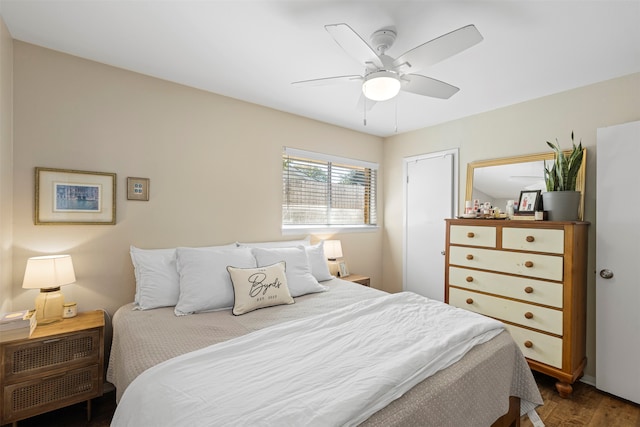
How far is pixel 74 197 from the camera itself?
85.9 inches

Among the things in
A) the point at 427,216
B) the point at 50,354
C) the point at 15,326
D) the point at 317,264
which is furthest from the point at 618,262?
the point at 15,326

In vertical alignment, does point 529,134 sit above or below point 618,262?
above

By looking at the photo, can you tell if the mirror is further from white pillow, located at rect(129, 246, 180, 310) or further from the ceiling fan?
white pillow, located at rect(129, 246, 180, 310)

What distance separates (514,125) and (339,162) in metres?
1.90

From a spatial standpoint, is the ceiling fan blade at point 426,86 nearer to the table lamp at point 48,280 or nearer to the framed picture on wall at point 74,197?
the framed picture on wall at point 74,197

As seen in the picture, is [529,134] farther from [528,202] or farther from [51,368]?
[51,368]

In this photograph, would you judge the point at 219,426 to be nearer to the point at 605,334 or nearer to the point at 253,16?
the point at 253,16

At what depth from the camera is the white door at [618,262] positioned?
2.24 m

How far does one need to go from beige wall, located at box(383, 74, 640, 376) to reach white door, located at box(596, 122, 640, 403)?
0.40ft

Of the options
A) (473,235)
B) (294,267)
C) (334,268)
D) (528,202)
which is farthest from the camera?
(334,268)

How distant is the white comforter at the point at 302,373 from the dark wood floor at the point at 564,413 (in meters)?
1.01

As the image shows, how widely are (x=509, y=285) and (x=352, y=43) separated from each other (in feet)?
7.62

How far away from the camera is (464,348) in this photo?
150 centimetres

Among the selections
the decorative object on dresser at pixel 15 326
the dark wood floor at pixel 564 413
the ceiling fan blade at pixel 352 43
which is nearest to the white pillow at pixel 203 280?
the decorative object on dresser at pixel 15 326
